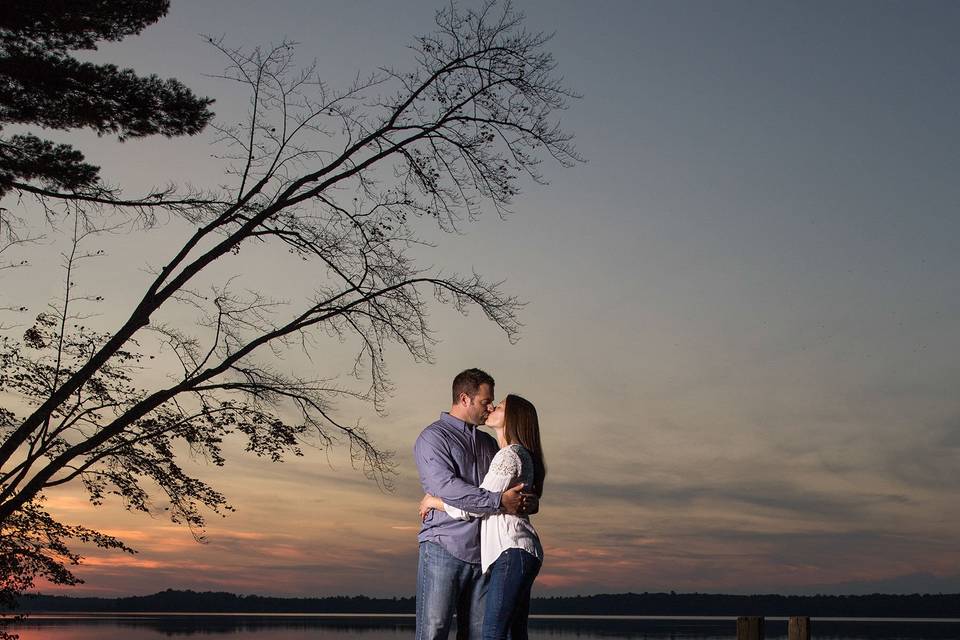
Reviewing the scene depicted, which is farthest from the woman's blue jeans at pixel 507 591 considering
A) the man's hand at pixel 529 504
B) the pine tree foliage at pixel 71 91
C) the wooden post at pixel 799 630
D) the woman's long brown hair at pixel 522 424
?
the pine tree foliage at pixel 71 91

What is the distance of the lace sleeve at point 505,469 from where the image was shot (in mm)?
4461

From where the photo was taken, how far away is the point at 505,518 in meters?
4.59

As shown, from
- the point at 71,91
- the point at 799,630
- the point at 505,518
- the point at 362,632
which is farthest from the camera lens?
the point at 362,632

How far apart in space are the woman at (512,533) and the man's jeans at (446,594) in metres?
0.25

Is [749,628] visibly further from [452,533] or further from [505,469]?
[505,469]

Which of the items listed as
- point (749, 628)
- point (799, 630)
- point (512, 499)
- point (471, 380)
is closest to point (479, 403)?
point (471, 380)

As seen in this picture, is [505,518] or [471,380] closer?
[505,518]

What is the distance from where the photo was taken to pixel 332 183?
11.1m

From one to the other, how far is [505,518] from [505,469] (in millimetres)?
265

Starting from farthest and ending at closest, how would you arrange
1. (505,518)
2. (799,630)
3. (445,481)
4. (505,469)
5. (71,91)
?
(71,91), (799,630), (445,481), (505,518), (505,469)

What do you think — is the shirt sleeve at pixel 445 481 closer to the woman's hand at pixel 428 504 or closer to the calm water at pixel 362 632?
the woman's hand at pixel 428 504

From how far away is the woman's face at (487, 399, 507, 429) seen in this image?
4.60 meters

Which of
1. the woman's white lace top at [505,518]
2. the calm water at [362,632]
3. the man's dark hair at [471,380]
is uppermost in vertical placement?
the man's dark hair at [471,380]

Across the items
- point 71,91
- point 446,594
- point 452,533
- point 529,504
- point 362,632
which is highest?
point 71,91
